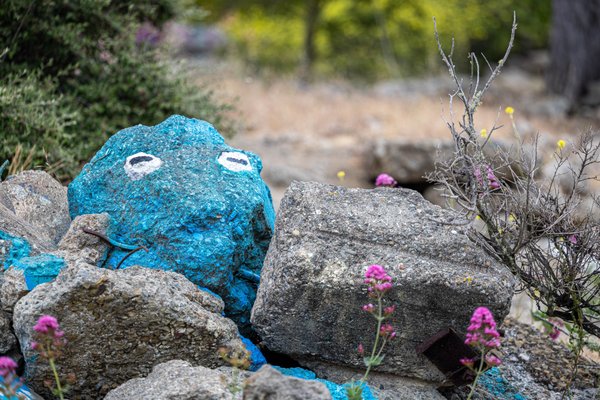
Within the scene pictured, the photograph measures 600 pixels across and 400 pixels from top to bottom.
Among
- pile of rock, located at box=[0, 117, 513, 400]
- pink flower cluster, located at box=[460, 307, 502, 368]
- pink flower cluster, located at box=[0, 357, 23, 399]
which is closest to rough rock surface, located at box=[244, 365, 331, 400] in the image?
pile of rock, located at box=[0, 117, 513, 400]

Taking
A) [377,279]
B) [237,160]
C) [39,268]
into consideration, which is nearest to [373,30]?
[237,160]

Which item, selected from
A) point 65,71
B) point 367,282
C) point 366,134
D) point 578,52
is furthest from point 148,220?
point 578,52

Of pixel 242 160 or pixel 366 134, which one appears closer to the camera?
pixel 242 160

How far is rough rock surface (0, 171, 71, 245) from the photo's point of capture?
3735 mm

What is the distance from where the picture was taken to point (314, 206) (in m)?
3.47

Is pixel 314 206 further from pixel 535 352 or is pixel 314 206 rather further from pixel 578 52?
pixel 578 52

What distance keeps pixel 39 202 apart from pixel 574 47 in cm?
1352

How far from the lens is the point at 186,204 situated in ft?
11.6

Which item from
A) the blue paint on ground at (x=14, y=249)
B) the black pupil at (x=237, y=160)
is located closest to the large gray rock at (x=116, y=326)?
the blue paint on ground at (x=14, y=249)

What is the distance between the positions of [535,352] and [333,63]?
772 inches

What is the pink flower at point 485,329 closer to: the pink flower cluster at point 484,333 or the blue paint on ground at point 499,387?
the pink flower cluster at point 484,333

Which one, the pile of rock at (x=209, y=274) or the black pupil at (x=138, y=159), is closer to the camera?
the pile of rock at (x=209, y=274)

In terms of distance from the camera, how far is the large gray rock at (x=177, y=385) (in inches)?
109

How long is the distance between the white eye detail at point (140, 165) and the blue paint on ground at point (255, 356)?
93 centimetres
